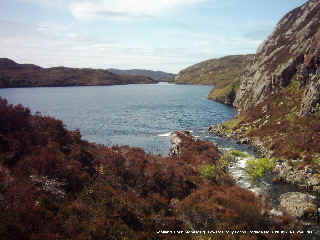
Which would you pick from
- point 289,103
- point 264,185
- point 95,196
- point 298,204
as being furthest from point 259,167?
point 289,103

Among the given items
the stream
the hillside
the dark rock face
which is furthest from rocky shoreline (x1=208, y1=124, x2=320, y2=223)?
the dark rock face

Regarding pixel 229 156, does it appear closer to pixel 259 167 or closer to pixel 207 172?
pixel 259 167

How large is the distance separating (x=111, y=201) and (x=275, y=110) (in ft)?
149

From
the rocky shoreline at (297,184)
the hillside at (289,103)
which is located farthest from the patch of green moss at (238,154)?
the hillside at (289,103)

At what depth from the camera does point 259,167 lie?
104 feet

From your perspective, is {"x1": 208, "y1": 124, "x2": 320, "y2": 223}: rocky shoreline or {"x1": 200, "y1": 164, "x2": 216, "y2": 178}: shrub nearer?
{"x1": 208, "y1": 124, "x2": 320, "y2": 223}: rocky shoreline

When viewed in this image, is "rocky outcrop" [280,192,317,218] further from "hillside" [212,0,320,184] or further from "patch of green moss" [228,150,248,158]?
"patch of green moss" [228,150,248,158]

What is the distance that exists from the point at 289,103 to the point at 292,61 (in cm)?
1528

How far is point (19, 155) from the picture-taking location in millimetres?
17266

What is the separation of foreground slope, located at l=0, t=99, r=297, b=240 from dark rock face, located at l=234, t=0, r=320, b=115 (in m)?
31.5

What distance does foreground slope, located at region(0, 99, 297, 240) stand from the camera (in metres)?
12.8

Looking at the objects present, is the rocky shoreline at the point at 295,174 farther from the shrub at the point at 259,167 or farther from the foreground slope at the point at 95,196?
the foreground slope at the point at 95,196

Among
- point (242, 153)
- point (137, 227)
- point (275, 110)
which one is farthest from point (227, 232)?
point (275, 110)

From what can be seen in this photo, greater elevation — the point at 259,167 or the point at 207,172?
the point at 207,172
